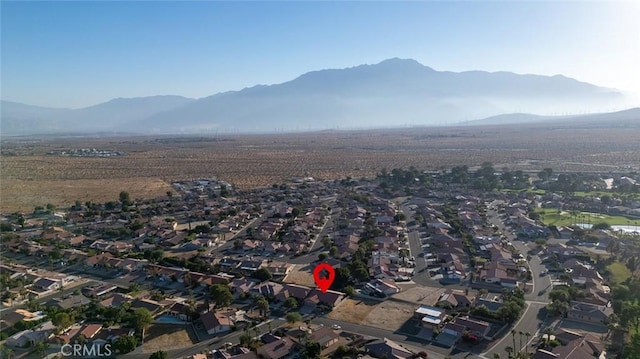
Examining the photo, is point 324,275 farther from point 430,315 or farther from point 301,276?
point 430,315

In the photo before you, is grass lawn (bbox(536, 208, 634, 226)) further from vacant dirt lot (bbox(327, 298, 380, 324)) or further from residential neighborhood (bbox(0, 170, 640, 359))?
vacant dirt lot (bbox(327, 298, 380, 324))

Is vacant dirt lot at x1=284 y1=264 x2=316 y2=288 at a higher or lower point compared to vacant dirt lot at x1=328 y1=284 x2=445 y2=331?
higher

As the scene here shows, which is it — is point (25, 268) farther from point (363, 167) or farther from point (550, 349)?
point (363, 167)

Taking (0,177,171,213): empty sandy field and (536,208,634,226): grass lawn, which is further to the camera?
(0,177,171,213): empty sandy field

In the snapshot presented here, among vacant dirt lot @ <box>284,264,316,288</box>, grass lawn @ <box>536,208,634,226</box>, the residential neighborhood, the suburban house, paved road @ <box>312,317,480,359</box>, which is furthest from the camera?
grass lawn @ <box>536,208,634,226</box>

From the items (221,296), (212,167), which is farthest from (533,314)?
(212,167)

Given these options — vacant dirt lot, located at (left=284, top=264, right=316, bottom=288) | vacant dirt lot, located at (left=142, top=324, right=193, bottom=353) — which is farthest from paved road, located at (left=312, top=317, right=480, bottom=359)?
vacant dirt lot, located at (left=142, top=324, right=193, bottom=353)
